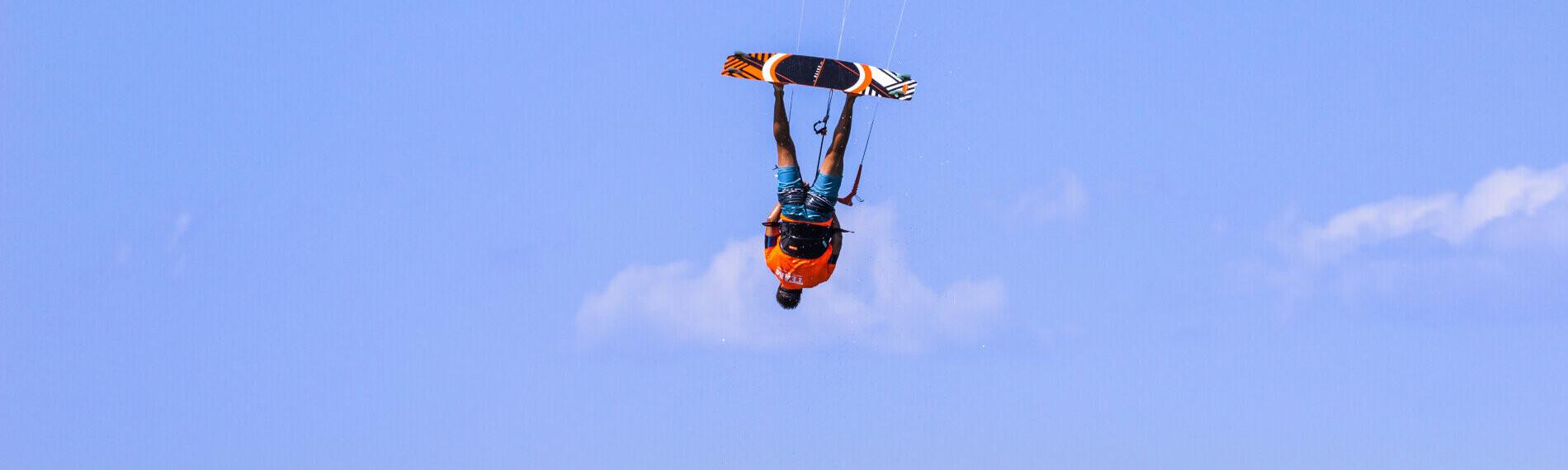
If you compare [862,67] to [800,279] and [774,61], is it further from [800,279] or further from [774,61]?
[800,279]

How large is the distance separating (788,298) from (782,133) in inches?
82.8

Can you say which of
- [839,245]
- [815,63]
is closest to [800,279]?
[839,245]

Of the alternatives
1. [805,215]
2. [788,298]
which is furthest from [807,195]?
[788,298]

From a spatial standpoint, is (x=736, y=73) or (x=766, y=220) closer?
(x=736, y=73)

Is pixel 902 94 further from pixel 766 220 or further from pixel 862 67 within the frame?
pixel 766 220

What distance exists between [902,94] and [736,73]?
1.82 metres

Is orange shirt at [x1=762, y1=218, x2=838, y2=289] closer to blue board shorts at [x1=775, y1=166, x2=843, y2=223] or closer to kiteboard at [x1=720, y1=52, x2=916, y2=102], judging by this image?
blue board shorts at [x1=775, y1=166, x2=843, y2=223]

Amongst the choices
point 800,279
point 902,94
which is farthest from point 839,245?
point 902,94

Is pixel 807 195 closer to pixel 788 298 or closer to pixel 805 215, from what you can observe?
pixel 805 215

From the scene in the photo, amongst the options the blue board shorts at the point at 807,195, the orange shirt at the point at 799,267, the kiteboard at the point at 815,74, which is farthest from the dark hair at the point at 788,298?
the kiteboard at the point at 815,74

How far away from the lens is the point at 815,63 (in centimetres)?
2791

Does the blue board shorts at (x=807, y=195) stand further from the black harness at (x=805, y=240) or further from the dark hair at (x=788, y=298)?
the dark hair at (x=788, y=298)

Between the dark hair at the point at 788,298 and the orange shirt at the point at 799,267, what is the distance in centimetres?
11

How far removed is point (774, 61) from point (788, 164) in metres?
1.63
